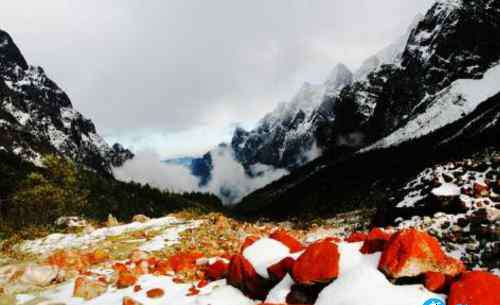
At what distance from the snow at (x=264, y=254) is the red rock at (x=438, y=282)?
4.49 m

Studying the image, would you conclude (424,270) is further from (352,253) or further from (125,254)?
(125,254)

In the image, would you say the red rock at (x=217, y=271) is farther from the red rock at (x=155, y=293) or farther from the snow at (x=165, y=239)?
the snow at (x=165, y=239)

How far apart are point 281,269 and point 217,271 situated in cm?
346

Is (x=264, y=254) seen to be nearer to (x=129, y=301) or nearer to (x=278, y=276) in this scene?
(x=278, y=276)

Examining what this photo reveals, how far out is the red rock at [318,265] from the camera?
35.9 ft

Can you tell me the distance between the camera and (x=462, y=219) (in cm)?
1953

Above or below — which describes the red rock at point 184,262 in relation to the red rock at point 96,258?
below

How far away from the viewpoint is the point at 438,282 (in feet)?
32.1

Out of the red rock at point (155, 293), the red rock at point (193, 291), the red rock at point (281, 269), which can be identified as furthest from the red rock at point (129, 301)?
the red rock at point (281, 269)

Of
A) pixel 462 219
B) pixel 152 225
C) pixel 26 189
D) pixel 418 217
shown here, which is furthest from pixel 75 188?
pixel 462 219

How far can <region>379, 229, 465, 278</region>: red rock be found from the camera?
398 inches

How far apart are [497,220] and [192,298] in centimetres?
1374
